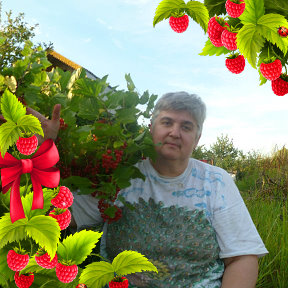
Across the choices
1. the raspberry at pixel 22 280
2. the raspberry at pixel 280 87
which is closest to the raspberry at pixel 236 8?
the raspberry at pixel 280 87

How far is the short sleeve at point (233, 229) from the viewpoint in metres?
2.59

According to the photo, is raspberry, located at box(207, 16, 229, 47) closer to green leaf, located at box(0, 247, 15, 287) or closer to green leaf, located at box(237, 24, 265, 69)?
green leaf, located at box(237, 24, 265, 69)

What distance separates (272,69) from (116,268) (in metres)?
0.53

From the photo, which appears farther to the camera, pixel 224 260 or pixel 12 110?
pixel 224 260

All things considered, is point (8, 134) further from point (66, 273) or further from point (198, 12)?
point (198, 12)

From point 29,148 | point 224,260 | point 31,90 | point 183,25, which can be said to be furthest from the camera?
point 224,260

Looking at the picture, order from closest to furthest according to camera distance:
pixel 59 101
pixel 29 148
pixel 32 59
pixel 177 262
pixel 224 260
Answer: pixel 29 148, pixel 59 101, pixel 32 59, pixel 177 262, pixel 224 260

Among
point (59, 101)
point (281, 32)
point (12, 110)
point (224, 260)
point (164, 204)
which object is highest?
point (59, 101)

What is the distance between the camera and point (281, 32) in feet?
2.15

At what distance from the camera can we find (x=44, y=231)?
0.63m

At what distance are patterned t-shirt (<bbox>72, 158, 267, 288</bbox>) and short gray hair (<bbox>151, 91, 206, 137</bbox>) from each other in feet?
1.45

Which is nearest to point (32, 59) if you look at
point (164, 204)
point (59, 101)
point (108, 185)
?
point (59, 101)

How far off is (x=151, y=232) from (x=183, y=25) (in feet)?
6.45

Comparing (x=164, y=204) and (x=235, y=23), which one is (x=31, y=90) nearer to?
(x=235, y=23)
